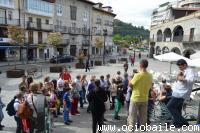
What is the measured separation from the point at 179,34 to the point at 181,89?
1771 inches

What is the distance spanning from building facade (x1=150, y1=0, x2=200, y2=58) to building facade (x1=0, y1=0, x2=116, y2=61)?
1707 centimetres

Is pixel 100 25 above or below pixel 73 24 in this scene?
above

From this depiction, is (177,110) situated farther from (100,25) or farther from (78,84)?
(100,25)

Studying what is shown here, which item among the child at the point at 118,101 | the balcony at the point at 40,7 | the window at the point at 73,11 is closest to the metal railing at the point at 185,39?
the window at the point at 73,11

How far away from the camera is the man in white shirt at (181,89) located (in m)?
6.25

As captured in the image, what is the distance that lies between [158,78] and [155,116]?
9.41m

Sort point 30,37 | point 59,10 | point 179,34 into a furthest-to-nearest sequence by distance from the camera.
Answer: point 59,10 → point 179,34 → point 30,37

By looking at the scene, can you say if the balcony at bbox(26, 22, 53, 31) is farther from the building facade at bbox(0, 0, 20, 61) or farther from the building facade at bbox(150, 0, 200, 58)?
the building facade at bbox(150, 0, 200, 58)

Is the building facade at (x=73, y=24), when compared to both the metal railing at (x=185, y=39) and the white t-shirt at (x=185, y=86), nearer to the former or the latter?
the metal railing at (x=185, y=39)

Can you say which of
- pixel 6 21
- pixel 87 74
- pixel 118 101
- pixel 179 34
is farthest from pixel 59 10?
pixel 118 101

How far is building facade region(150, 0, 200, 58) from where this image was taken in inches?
1538

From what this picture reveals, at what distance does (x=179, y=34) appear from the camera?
4881 centimetres

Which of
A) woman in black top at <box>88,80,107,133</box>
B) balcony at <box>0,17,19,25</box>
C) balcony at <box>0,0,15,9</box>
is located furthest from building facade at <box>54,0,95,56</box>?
woman in black top at <box>88,80,107,133</box>

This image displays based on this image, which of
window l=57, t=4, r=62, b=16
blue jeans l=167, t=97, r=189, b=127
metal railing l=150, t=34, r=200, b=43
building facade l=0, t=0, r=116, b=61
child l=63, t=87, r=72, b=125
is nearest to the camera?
blue jeans l=167, t=97, r=189, b=127
